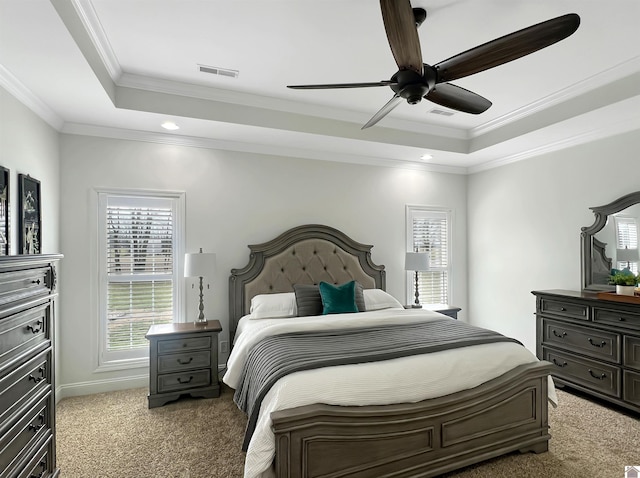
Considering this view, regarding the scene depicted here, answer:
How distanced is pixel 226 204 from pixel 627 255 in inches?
160

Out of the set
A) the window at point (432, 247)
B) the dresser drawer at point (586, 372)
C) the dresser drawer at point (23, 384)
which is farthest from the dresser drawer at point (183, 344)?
the dresser drawer at point (586, 372)

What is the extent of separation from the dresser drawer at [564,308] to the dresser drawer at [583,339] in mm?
100

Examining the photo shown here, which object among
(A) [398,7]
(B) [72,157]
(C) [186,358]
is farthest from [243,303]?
(A) [398,7]

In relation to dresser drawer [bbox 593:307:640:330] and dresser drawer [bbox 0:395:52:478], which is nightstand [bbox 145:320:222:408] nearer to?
dresser drawer [bbox 0:395:52:478]

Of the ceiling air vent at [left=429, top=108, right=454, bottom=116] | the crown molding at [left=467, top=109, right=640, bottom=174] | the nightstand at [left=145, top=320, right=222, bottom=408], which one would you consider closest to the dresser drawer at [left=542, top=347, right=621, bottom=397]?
the crown molding at [left=467, top=109, right=640, bottom=174]

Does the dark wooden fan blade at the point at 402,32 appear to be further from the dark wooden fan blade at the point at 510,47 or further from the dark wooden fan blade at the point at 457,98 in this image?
the dark wooden fan blade at the point at 457,98

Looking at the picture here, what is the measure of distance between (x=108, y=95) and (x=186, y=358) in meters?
2.33

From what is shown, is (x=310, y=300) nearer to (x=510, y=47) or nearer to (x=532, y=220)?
(x=510, y=47)

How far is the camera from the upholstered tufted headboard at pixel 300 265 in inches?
→ 151

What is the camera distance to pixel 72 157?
11.1 feet

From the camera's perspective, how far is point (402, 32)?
1.58m

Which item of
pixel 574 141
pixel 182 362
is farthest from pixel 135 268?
pixel 574 141

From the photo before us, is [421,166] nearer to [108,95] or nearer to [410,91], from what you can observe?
[410,91]

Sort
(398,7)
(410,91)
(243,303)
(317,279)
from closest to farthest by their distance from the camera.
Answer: (398,7) < (410,91) < (243,303) < (317,279)
